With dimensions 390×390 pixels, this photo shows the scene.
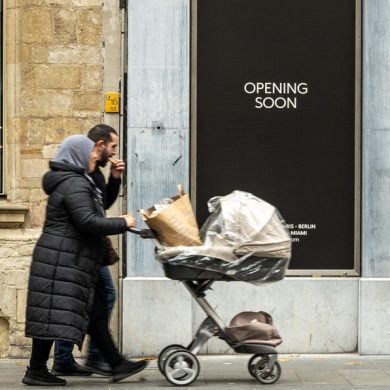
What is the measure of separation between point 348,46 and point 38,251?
370 cm

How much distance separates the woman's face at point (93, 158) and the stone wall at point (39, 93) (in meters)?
1.68

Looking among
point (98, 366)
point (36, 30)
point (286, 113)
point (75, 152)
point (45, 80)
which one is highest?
point (36, 30)

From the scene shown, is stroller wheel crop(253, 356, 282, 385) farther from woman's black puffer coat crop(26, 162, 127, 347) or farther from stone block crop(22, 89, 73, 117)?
stone block crop(22, 89, 73, 117)

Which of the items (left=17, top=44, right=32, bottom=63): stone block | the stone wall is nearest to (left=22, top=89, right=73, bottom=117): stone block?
the stone wall

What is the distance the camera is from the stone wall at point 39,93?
912cm

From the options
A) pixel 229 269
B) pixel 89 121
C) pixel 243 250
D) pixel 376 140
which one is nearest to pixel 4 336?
pixel 89 121

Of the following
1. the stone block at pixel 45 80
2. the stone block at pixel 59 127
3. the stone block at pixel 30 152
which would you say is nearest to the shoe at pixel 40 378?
the stone block at pixel 30 152

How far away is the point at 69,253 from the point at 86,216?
294mm

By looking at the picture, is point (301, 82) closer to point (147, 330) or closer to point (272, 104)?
point (272, 104)

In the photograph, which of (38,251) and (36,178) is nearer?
(38,251)

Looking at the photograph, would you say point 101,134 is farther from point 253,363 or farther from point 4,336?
point 4,336

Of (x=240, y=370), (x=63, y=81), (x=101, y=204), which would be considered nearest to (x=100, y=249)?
(x=101, y=204)

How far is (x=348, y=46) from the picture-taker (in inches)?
365

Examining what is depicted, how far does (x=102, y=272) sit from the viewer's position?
7551 millimetres
